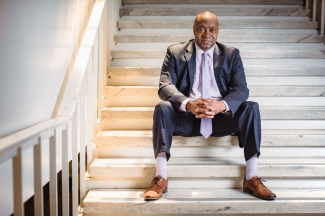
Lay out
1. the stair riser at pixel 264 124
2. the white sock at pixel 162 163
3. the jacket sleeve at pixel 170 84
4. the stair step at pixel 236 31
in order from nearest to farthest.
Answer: the white sock at pixel 162 163, the jacket sleeve at pixel 170 84, the stair riser at pixel 264 124, the stair step at pixel 236 31

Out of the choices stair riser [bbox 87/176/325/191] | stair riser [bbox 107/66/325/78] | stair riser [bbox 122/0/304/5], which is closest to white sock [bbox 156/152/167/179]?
stair riser [bbox 87/176/325/191]

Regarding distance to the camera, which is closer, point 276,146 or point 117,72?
point 276,146

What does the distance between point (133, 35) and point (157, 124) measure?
1.41 m

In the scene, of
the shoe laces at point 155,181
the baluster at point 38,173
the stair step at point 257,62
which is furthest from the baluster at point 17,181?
the stair step at point 257,62

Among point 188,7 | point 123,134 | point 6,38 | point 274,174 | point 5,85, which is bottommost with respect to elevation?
point 274,174

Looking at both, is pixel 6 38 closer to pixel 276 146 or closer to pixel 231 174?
pixel 231 174

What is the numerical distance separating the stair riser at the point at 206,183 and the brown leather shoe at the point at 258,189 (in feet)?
0.29

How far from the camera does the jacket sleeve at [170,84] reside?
6.92ft

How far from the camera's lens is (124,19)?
3.62 metres

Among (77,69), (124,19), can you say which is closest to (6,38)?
(77,69)

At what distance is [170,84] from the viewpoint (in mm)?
2236

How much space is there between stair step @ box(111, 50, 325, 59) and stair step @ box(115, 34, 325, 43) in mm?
223

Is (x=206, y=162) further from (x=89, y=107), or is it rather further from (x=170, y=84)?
(x=89, y=107)

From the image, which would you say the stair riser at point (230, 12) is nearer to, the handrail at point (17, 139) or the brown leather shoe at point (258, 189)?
the brown leather shoe at point (258, 189)
